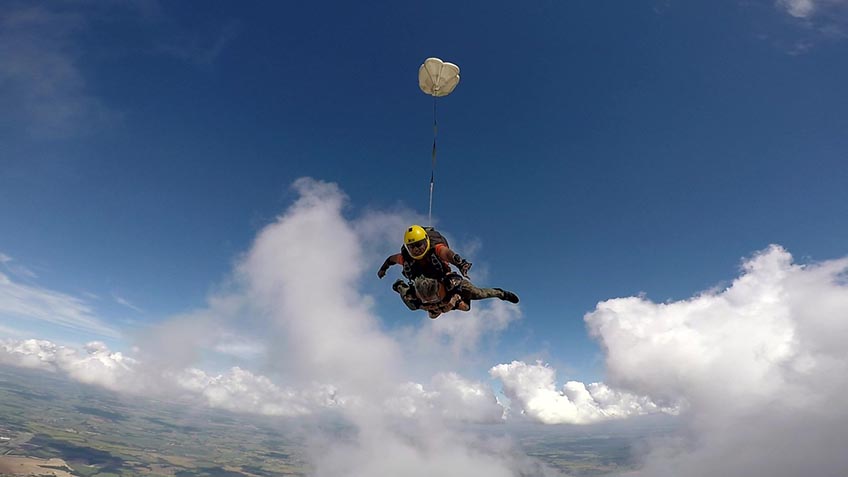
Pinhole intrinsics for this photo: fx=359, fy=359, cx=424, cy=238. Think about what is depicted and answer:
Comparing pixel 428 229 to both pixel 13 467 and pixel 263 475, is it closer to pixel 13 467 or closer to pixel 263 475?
pixel 13 467

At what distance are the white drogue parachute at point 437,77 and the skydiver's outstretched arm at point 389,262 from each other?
4.54 m

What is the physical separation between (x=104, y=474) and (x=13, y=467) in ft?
85.4

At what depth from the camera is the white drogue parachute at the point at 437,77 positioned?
9.07 m

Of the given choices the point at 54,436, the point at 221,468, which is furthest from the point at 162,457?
the point at 54,436

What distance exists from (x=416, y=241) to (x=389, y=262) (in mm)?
1908

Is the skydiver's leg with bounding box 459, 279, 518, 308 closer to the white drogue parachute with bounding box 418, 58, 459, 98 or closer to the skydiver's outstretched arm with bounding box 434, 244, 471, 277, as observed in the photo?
the skydiver's outstretched arm with bounding box 434, 244, 471, 277

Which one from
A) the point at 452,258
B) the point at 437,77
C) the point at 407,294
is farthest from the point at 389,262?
the point at 437,77

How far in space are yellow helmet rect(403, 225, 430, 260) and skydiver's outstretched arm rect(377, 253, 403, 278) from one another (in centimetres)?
110

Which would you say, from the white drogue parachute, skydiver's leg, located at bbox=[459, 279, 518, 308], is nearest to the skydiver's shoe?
skydiver's leg, located at bbox=[459, 279, 518, 308]

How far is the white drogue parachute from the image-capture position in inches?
357

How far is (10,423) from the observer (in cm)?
18975

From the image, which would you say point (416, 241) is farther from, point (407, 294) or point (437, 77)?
point (437, 77)

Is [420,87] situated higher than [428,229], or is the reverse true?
[420,87]

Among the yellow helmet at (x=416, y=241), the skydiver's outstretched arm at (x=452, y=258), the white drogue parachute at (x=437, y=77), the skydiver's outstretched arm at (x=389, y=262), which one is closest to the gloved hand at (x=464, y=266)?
the skydiver's outstretched arm at (x=452, y=258)
